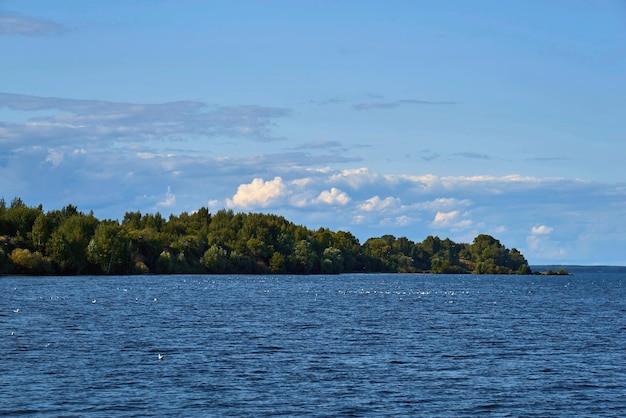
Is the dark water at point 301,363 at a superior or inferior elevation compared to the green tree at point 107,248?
inferior

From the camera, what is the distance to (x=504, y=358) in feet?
173

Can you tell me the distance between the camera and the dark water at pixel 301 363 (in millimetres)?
37094

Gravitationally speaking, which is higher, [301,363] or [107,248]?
[107,248]

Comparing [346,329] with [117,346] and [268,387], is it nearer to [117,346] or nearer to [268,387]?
[117,346]

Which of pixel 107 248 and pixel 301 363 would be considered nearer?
pixel 301 363

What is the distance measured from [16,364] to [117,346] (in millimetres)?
9439

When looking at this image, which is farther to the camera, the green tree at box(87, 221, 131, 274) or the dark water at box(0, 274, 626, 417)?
the green tree at box(87, 221, 131, 274)

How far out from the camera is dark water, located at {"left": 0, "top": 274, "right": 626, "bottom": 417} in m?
37.1

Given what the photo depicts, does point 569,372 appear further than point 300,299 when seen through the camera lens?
No

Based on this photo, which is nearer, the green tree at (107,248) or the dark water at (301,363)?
the dark water at (301,363)

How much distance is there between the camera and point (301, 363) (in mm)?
48875

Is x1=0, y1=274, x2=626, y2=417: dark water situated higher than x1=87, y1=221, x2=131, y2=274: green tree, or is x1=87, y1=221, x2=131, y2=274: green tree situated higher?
x1=87, y1=221, x2=131, y2=274: green tree

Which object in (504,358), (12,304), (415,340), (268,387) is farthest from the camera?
(12,304)

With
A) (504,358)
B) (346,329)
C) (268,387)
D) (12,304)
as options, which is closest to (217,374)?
(268,387)
